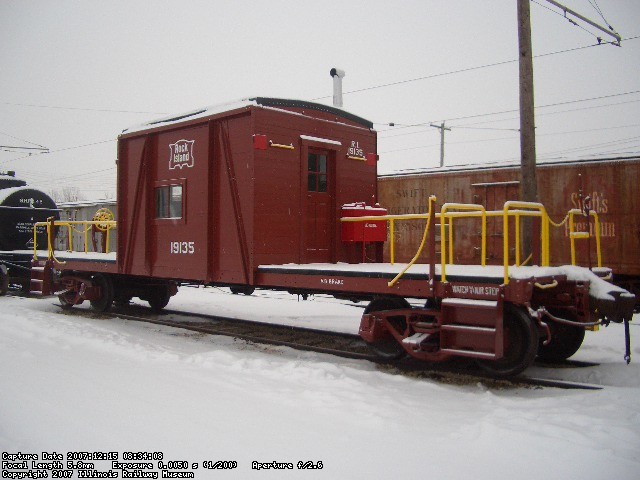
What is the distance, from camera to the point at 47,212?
53.7 ft

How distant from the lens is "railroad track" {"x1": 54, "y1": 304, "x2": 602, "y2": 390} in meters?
6.25

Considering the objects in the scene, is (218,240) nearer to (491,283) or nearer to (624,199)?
(491,283)

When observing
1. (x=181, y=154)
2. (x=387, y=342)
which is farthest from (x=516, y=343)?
(x=181, y=154)

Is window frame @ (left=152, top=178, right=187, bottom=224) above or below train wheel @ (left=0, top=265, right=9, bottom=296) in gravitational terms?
above

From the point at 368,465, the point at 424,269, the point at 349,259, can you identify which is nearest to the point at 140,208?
the point at 349,259

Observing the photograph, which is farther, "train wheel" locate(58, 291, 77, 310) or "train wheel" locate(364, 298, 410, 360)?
"train wheel" locate(58, 291, 77, 310)

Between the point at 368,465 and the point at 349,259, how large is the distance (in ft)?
18.0

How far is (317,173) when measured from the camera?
8.80 meters

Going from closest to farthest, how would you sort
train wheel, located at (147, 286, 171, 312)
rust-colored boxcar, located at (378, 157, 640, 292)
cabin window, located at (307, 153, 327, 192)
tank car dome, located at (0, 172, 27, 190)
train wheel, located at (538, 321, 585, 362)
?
train wheel, located at (538, 321, 585, 362), cabin window, located at (307, 153, 327, 192), rust-colored boxcar, located at (378, 157, 640, 292), train wheel, located at (147, 286, 171, 312), tank car dome, located at (0, 172, 27, 190)

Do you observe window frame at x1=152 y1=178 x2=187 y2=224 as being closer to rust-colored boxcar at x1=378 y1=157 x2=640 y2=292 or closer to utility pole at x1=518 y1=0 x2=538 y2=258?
utility pole at x1=518 y1=0 x2=538 y2=258

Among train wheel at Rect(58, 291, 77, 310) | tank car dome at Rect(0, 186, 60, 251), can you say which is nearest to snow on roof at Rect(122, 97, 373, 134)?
train wheel at Rect(58, 291, 77, 310)

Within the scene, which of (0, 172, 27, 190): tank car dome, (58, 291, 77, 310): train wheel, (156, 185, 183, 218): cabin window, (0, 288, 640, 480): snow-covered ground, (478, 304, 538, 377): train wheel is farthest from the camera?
(0, 172, 27, 190): tank car dome

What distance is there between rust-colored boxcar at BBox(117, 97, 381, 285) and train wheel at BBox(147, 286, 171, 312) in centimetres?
183

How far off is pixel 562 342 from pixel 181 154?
21.9 ft
